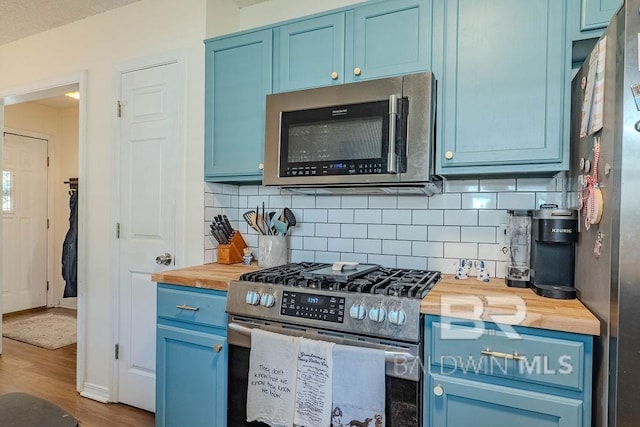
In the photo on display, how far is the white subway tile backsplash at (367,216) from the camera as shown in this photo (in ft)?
6.97

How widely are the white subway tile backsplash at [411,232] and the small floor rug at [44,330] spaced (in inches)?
134

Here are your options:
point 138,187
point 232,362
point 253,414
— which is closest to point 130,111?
point 138,187

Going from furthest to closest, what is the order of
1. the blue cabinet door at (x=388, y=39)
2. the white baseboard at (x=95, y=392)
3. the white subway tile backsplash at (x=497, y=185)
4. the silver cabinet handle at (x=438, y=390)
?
1. the white baseboard at (x=95, y=392)
2. the white subway tile backsplash at (x=497, y=185)
3. the blue cabinet door at (x=388, y=39)
4. the silver cabinet handle at (x=438, y=390)

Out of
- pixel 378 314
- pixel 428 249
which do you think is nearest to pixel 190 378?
pixel 378 314

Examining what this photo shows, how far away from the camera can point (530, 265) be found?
5.31 feet

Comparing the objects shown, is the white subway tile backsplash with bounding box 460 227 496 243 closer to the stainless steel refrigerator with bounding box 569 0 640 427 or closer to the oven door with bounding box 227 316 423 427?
the stainless steel refrigerator with bounding box 569 0 640 427

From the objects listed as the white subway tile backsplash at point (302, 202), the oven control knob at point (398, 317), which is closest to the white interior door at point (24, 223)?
the white subway tile backsplash at point (302, 202)

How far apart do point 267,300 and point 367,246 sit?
0.75 meters

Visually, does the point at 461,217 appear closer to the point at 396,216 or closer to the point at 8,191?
the point at 396,216

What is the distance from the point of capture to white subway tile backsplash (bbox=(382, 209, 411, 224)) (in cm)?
205

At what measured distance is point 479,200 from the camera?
1.90 metres

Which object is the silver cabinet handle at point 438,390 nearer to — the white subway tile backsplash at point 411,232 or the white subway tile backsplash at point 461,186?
the white subway tile backsplash at point 411,232

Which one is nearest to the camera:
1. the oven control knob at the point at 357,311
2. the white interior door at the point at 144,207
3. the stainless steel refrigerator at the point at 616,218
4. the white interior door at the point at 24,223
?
the stainless steel refrigerator at the point at 616,218

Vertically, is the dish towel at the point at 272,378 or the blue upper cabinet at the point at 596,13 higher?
the blue upper cabinet at the point at 596,13
